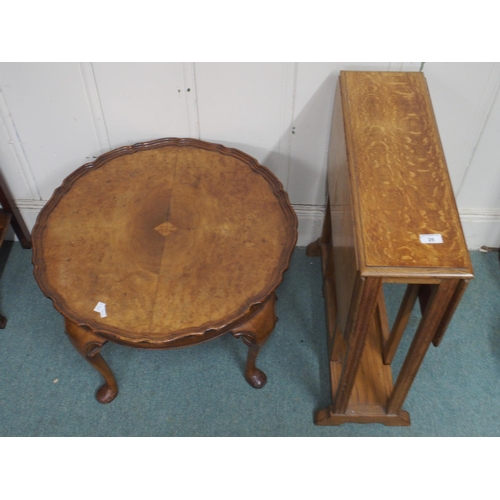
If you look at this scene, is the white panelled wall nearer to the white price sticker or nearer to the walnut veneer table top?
the walnut veneer table top

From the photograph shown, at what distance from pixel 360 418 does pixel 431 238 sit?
81 cm

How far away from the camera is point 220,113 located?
1906 millimetres

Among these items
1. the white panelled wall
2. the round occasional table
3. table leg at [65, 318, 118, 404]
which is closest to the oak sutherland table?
the white panelled wall

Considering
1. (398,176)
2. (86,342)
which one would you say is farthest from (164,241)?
(398,176)

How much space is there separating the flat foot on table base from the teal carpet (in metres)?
0.03

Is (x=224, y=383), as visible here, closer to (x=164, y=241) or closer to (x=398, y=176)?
(x=164, y=241)

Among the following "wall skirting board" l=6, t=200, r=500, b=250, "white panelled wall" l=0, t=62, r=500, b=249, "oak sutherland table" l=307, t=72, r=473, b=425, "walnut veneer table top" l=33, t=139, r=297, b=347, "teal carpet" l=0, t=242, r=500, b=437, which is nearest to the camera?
"oak sutherland table" l=307, t=72, r=473, b=425

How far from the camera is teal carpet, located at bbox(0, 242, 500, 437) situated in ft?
6.23

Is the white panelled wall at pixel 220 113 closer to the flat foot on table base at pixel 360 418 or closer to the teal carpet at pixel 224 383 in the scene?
the teal carpet at pixel 224 383

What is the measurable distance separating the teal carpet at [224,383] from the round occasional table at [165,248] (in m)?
0.10

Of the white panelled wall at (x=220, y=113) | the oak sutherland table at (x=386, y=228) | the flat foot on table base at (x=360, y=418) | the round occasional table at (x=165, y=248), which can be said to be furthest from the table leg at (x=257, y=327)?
the white panelled wall at (x=220, y=113)

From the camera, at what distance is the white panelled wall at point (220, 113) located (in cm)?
177
